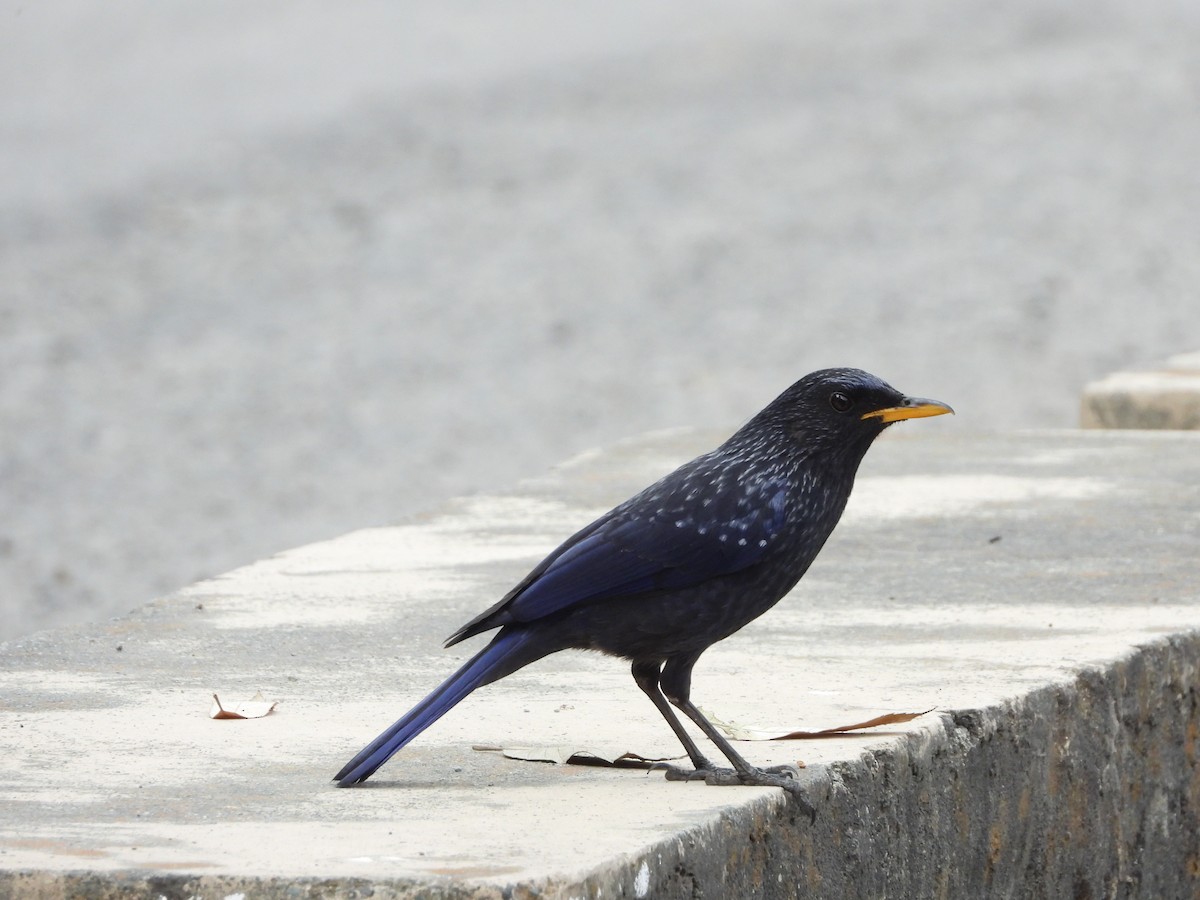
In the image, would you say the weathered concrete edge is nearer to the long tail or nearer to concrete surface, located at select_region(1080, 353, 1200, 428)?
the long tail

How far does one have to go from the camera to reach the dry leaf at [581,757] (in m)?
3.35

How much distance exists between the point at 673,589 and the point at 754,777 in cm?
32

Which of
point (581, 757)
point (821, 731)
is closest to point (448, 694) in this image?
point (581, 757)

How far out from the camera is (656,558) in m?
3.22

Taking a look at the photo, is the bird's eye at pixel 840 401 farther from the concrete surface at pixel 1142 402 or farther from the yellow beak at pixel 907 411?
the concrete surface at pixel 1142 402

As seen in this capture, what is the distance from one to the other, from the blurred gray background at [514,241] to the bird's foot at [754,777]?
221 inches

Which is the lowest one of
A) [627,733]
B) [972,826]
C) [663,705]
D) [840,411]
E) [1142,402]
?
[972,826]

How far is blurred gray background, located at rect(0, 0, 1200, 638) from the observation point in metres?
10.6

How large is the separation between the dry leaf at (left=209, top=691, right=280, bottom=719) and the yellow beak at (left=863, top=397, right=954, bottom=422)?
1211 millimetres

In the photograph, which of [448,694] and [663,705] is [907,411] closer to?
[663,705]

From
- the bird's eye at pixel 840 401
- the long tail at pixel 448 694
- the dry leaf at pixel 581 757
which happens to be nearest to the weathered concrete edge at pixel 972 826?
the dry leaf at pixel 581 757

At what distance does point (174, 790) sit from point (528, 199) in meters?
11.5

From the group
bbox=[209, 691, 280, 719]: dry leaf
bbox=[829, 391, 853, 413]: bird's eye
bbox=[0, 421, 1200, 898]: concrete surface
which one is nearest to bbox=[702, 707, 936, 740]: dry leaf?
bbox=[0, 421, 1200, 898]: concrete surface

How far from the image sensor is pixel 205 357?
1191 cm
